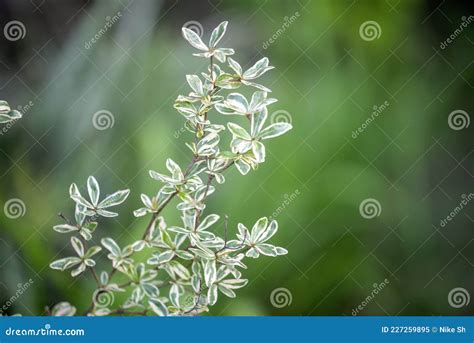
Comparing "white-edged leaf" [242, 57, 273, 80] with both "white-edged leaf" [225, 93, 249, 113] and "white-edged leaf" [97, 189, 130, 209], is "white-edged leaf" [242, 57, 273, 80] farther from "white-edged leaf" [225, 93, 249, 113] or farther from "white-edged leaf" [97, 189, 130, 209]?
"white-edged leaf" [97, 189, 130, 209]

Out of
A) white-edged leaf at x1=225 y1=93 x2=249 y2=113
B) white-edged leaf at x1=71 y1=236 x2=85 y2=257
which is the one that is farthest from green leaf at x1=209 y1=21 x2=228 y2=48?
white-edged leaf at x1=71 y1=236 x2=85 y2=257

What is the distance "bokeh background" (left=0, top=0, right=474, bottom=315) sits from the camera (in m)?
1.41

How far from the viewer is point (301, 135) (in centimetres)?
143

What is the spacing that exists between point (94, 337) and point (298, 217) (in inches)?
20.7

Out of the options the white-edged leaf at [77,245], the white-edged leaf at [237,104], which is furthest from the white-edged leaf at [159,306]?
the white-edged leaf at [237,104]

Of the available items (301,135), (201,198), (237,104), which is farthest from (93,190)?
(301,135)

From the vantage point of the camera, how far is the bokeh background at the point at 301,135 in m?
1.41

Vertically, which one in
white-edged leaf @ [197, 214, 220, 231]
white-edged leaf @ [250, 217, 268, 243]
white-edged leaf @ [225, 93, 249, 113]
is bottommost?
white-edged leaf @ [197, 214, 220, 231]

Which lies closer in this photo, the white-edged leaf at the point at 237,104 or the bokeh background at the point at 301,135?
the white-edged leaf at the point at 237,104

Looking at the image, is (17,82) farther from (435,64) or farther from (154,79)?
(435,64)

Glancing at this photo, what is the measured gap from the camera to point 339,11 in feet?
4.73

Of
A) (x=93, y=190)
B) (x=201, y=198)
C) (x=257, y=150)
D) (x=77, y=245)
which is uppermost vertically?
(x=257, y=150)

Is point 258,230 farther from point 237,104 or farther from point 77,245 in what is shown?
point 77,245

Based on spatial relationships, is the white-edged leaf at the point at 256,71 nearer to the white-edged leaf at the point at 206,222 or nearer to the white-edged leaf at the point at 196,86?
the white-edged leaf at the point at 196,86
